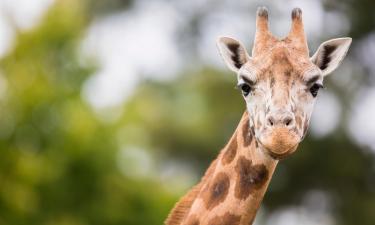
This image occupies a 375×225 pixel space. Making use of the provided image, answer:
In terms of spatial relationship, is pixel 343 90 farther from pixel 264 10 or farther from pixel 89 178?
pixel 264 10

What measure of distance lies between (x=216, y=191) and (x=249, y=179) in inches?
13.9

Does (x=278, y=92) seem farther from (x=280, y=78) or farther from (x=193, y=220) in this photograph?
(x=193, y=220)

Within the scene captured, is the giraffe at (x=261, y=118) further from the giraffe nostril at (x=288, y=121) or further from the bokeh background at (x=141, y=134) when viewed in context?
the bokeh background at (x=141, y=134)

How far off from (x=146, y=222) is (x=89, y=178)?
176cm

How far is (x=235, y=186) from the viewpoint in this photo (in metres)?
9.80

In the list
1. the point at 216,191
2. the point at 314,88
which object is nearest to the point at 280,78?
the point at 314,88

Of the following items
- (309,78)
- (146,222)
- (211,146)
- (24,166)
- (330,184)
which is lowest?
(330,184)

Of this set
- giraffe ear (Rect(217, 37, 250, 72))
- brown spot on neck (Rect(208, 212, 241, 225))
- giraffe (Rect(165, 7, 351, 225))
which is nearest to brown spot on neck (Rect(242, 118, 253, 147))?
giraffe (Rect(165, 7, 351, 225))

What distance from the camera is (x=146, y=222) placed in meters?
26.9

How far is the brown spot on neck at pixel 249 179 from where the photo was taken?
31.8 ft

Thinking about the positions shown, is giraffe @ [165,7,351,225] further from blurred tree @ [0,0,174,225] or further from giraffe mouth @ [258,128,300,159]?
blurred tree @ [0,0,174,225]

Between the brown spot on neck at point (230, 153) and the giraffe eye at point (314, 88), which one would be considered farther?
the brown spot on neck at point (230, 153)

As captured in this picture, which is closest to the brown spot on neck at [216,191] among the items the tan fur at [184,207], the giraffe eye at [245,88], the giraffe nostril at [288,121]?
the tan fur at [184,207]

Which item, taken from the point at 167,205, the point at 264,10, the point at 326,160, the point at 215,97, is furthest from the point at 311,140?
the point at 264,10
